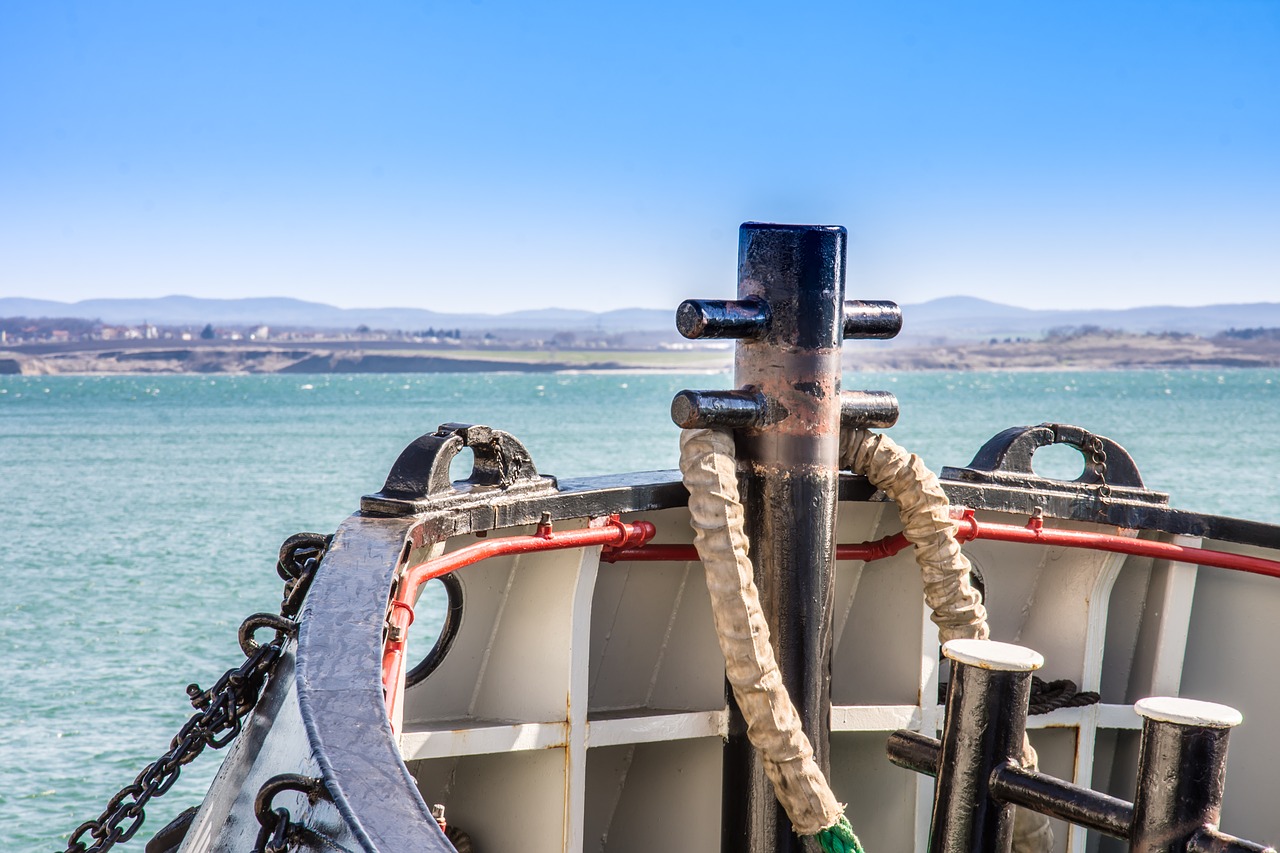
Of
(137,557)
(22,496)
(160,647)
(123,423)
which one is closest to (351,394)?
(123,423)

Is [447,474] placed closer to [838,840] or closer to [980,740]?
[838,840]

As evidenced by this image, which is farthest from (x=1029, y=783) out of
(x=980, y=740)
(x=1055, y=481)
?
(x=1055, y=481)

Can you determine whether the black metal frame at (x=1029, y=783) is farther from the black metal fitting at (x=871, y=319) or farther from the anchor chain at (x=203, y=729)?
the anchor chain at (x=203, y=729)

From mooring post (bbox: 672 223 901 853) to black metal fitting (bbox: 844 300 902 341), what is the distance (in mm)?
134

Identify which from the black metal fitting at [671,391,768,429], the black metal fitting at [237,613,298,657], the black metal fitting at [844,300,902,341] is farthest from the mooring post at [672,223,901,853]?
the black metal fitting at [237,613,298,657]

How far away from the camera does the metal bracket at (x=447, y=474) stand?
3.35m

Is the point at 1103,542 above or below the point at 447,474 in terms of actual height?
below

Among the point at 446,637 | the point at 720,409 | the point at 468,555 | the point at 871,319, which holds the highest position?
the point at 871,319

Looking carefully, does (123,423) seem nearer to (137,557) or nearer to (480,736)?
(137,557)

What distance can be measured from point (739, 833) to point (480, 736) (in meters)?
0.78

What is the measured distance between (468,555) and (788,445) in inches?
35.4

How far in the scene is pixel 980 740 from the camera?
284 centimetres

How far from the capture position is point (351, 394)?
410 ft

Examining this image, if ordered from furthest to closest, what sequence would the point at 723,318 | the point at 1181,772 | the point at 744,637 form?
1. the point at 723,318
2. the point at 744,637
3. the point at 1181,772
